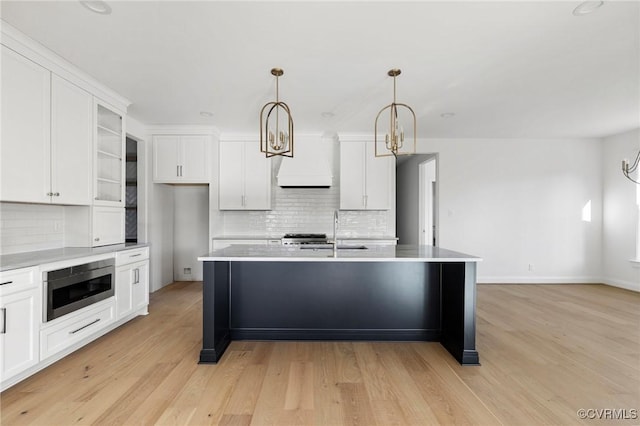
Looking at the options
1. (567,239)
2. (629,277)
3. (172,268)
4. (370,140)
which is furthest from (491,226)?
(172,268)

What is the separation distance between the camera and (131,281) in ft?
11.7

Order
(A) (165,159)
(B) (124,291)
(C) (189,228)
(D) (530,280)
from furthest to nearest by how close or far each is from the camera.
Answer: (C) (189,228) < (D) (530,280) < (A) (165,159) < (B) (124,291)

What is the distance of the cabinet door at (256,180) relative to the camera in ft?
17.7

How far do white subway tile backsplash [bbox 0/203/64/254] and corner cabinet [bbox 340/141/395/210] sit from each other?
3756 millimetres

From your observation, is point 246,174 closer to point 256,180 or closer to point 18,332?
point 256,180

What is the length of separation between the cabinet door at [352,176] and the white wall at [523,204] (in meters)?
1.19

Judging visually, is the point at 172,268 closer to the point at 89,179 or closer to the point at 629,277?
the point at 89,179

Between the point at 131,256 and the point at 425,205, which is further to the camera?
the point at 425,205

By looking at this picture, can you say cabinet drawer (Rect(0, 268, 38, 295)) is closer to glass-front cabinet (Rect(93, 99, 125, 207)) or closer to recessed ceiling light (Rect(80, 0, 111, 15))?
glass-front cabinet (Rect(93, 99, 125, 207))

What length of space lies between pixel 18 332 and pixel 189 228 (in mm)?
3610

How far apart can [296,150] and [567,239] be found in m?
5.04

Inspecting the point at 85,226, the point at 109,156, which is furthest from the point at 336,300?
the point at 109,156

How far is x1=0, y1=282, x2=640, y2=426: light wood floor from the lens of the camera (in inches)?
77.0

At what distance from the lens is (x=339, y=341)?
3.10m
